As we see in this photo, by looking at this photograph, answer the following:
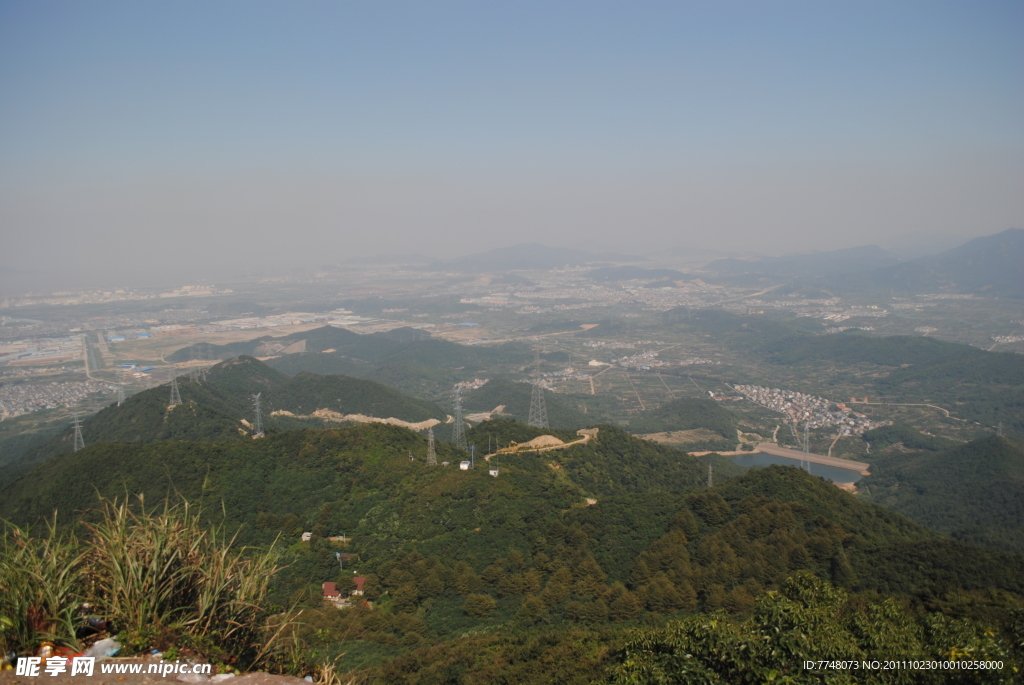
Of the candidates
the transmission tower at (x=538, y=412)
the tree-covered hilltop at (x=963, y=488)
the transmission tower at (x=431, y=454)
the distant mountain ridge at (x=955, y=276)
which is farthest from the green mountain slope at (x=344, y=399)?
the distant mountain ridge at (x=955, y=276)

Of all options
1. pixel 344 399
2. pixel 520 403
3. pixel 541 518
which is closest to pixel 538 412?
pixel 520 403

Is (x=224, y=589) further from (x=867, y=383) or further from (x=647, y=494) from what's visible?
(x=867, y=383)

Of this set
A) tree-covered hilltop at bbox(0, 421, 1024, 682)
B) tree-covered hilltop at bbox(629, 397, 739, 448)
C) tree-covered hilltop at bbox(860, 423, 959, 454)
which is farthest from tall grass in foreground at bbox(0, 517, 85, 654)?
tree-covered hilltop at bbox(860, 423, 959, 454)

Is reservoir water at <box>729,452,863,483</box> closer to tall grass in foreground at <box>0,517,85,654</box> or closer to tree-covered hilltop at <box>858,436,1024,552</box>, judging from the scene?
tree-covered hilltop at <box>858,436,1024,552</box>

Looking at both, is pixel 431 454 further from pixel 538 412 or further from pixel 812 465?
pixel 812 465

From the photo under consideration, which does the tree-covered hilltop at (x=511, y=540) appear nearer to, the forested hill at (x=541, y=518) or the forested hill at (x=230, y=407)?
the forested hill at (x=541, y=518)
